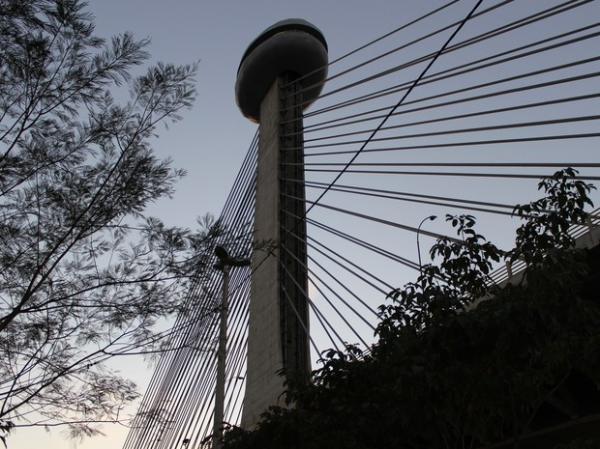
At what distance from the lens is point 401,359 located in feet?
17.4

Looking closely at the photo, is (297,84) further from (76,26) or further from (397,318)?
(397,318)

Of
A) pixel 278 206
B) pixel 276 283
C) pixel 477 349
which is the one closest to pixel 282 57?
pixel 278 206

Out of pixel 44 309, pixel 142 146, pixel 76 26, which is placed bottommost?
pixel 44 309

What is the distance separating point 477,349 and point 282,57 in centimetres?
1329

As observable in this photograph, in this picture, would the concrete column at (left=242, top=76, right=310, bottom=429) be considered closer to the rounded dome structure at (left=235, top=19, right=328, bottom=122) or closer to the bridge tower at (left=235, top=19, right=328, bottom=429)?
the bridge tower at (left=235, top=19, right=328, bottom=429)

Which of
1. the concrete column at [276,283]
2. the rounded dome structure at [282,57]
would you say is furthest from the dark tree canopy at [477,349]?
the rounded dome structure at [282,57]

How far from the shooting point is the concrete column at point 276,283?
11461 mm

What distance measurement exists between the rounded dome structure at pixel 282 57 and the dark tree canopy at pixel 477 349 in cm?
1136

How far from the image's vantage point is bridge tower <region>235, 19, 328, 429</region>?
38.0ft

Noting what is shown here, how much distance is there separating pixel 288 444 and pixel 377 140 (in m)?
5.73

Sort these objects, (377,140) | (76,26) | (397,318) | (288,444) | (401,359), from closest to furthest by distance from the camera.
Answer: (401,359) → (397,318) → (76,26) → (288,444) → (377,140)

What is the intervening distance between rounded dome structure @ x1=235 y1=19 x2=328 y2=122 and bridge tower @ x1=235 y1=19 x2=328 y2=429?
26 millimetres

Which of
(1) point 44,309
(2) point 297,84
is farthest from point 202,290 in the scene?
(2) point 297,84

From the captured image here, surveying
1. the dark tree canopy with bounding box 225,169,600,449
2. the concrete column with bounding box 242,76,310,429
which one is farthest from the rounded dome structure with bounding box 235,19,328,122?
the dark tree canopy with bounding box 225,169,600,449
